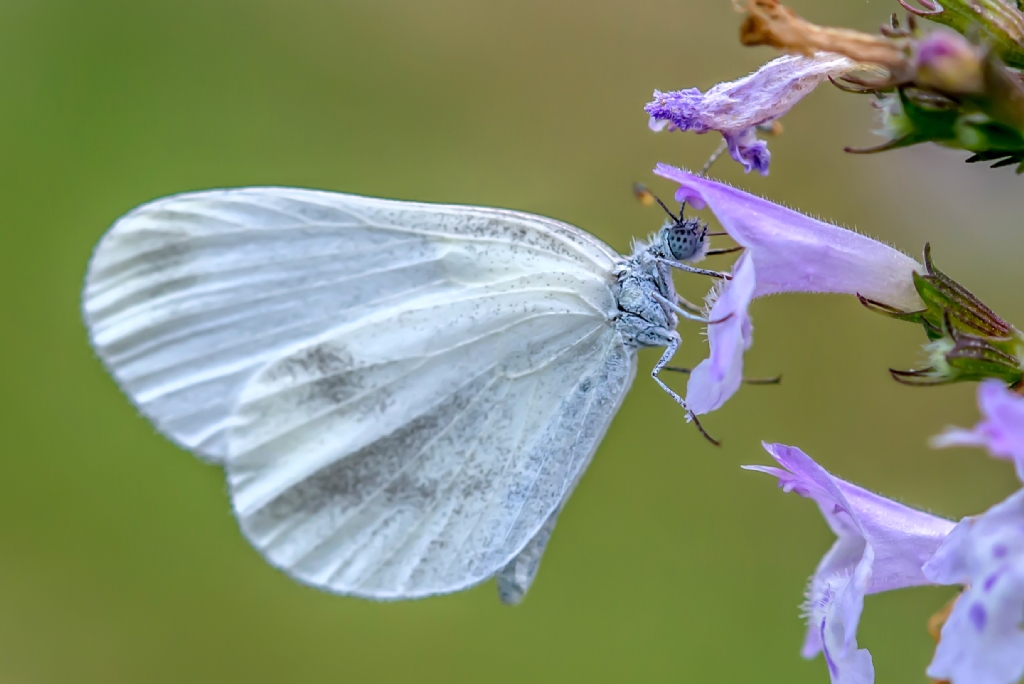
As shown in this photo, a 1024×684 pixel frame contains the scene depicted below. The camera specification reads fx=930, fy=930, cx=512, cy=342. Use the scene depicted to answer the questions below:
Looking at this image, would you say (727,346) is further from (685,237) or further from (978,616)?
(685,237)

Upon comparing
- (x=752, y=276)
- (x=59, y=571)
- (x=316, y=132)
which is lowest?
(x=59, y=571)

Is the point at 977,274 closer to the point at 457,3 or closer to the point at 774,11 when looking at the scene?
the point at 457,3

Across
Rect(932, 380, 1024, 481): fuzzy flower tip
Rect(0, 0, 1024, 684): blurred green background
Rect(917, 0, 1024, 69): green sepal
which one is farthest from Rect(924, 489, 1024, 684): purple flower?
Rect(0, 0, 1024, 684): blurred green background

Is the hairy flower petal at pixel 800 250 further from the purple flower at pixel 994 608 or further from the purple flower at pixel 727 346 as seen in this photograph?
the purple flower at pixel 994 608

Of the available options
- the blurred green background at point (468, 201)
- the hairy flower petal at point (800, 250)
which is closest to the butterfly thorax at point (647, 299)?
the hairy flower petal at point (800, 250)

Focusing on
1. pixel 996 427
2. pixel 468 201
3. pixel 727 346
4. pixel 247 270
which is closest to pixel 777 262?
pixel 727 346

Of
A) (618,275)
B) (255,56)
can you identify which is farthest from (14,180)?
(618,275)
